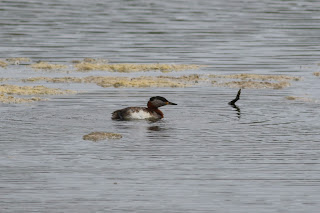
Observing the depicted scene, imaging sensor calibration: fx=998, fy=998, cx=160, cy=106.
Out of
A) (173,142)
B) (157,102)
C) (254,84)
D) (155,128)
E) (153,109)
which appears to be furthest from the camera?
(254,84)

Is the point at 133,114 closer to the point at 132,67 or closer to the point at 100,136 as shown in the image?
the point at 100,136

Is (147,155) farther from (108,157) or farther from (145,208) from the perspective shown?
(145,208)

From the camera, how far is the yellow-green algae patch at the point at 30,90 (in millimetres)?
28969

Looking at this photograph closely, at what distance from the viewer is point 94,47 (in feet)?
137

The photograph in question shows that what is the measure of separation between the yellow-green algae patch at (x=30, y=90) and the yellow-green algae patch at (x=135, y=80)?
1893 millimetres

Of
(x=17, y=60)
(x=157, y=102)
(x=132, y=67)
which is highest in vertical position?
(x=157, y=102)

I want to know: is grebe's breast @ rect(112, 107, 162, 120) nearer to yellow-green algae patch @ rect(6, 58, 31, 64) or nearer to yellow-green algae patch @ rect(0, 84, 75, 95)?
yellow-green algae patch @ rect(0, 84, 75, 95)

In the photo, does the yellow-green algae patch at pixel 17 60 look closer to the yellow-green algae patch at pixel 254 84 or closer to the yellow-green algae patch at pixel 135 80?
the yellow-green algae patch at pixel 135 80

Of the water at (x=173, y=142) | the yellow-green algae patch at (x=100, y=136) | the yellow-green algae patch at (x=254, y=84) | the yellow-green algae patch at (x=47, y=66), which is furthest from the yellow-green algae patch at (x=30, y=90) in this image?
the yellow-green algae patch at (x=100, y=136)

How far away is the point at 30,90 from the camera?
29.3 m

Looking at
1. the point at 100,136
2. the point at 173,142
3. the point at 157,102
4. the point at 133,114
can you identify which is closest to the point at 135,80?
the point at 157,102

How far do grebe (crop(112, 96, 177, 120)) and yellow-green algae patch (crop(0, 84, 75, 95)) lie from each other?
424 centimetres

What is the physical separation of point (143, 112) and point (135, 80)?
6.94 m

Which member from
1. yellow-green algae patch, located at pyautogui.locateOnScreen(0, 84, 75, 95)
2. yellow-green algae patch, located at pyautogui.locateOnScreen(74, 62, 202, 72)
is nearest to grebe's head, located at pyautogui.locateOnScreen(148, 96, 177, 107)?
yellow-green algae patch, located at pyautogui.locateOnScreen(0, 84, 75, 95)
